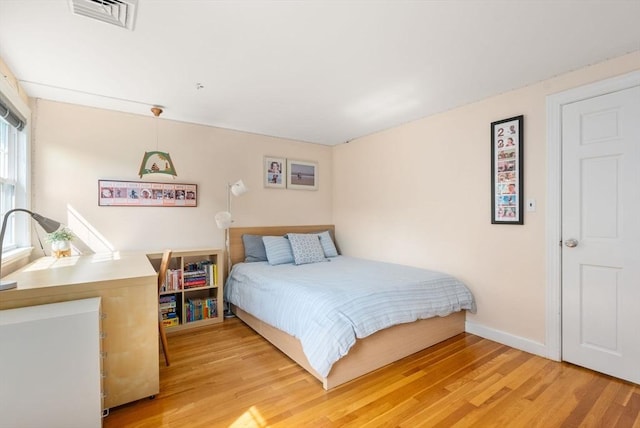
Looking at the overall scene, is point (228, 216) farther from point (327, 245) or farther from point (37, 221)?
point (37, 221)

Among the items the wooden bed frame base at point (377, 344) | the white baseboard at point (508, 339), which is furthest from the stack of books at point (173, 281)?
A: the white baseboard at point (508, 339)

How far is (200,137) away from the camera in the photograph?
3668 mm

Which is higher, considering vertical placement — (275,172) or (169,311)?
(275,172)

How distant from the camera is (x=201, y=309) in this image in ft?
11.0

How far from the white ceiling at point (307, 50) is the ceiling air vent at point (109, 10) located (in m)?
0.05

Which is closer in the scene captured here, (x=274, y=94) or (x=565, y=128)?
(x=565, y=128)

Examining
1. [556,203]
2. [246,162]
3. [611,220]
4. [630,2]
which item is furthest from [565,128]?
[246,162]

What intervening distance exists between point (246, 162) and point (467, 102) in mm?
2654

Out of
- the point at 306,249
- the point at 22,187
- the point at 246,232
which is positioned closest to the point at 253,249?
the point at 246,232

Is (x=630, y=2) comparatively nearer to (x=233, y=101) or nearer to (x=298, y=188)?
(x=233, y=101)

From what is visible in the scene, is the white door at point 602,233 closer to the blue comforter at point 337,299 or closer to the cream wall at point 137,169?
the blue comforter at point 337,299

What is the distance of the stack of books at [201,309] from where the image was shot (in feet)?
10.7

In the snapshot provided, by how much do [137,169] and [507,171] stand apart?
12.2 ft

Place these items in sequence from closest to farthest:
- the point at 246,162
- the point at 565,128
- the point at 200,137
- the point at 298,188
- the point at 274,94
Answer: the point at 565,128
the point at 274,94
the point at 200,137
the point at 246,162
the point at 298,188
